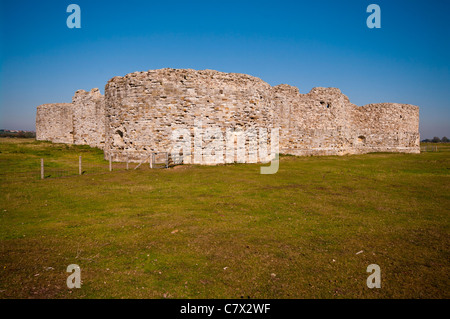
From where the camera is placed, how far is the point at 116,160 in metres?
19.4

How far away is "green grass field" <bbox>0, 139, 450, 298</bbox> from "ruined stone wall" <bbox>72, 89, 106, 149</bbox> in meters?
19.5

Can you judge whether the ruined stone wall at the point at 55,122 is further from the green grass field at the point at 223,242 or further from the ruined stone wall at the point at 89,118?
the green grass field at the point at 223,242

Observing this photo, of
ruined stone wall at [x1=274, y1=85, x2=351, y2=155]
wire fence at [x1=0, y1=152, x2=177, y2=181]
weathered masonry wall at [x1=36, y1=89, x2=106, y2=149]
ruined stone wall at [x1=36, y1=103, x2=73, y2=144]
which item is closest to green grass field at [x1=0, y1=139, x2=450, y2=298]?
wire fence at [x1=0, y1=152, x2=177, y2=181]

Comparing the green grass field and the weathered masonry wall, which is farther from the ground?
the weathered masonry wall

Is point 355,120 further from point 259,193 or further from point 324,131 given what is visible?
point 259,193

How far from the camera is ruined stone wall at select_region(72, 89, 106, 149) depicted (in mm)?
28142

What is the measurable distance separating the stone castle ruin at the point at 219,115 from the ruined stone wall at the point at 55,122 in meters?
0.13

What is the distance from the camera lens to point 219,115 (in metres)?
18.5

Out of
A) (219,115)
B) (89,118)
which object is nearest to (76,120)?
(89,118)

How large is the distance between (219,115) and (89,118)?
18.6 metres

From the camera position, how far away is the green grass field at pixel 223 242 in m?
3.69

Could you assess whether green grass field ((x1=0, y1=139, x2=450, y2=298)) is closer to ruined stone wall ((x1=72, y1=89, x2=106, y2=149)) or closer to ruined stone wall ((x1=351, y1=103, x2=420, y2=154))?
ruined stone wall ((x1=72, y1=89, x2=106, y2=149))
